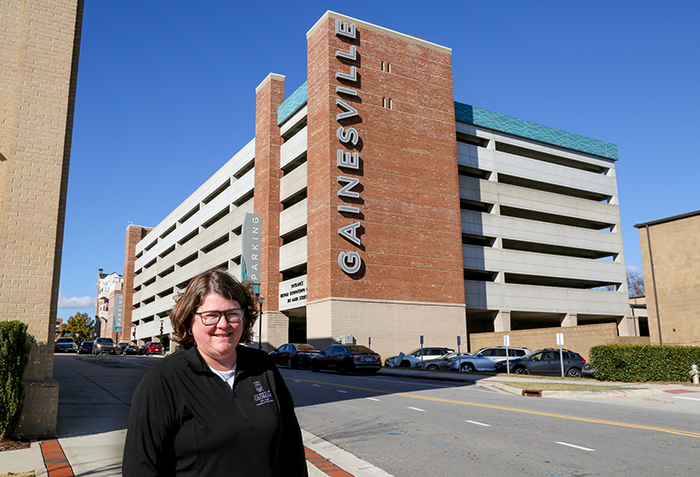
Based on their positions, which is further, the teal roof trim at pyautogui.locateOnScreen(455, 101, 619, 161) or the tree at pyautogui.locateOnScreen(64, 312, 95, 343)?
the tree at pyautogui.locateOnScreen(64, 312, 95, 343)

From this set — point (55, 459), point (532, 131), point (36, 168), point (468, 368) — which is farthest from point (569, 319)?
point (55, 459)

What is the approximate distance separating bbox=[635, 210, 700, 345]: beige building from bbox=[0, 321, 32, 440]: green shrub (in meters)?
34.8

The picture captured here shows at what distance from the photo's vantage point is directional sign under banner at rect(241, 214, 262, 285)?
159 ft

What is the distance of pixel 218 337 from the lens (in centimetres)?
289

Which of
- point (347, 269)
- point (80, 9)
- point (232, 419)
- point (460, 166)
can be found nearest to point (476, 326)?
point (460, 166)

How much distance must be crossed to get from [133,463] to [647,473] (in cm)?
696

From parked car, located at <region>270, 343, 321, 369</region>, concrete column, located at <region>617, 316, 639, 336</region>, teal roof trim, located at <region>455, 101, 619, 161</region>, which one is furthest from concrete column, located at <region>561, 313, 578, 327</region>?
parked car, located at <region>270, 343, 321, 369</region>

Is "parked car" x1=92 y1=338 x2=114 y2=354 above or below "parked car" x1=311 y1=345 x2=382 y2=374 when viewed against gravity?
above

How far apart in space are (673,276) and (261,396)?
37540 mm

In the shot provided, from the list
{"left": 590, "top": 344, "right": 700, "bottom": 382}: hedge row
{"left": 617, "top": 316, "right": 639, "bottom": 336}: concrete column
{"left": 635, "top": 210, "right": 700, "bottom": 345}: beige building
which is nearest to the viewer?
{"left": 590, "top": 344, "right": 700, "bottom": 382}: hedge row

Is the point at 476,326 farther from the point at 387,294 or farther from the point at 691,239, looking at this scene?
the point at 691,239

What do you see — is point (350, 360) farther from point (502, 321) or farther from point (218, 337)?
point (218, 337)

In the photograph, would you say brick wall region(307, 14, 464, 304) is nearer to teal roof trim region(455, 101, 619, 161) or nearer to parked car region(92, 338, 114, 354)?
teal roof trim region(455, 101, 619, 161)

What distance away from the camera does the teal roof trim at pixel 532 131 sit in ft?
165
